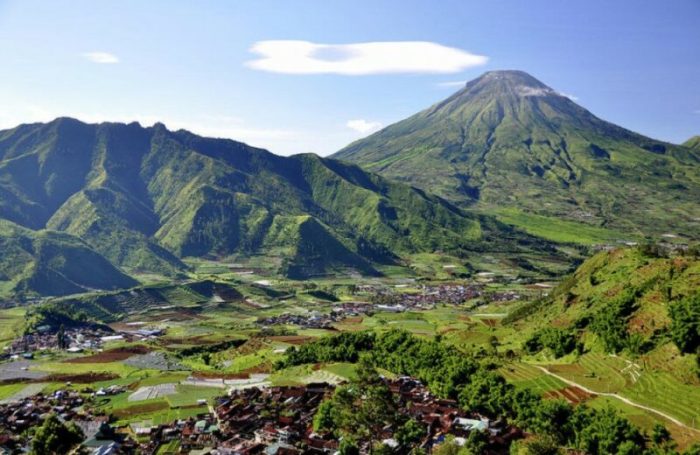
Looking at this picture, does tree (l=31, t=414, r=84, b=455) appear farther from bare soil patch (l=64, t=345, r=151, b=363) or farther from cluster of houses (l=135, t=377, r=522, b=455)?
bare soil patch (l=64, t=345, r=151, b=363)

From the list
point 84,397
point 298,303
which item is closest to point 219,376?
point 84,397

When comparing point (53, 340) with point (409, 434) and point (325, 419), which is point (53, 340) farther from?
point (409, 434)

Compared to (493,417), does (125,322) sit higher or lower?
lower

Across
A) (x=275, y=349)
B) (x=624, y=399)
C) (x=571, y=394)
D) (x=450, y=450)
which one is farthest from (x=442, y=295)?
(x=450, y=450)

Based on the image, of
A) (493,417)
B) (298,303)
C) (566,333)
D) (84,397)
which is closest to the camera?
(493,417)

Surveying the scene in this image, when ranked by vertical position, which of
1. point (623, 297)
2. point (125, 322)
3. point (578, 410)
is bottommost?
point (125, 322)

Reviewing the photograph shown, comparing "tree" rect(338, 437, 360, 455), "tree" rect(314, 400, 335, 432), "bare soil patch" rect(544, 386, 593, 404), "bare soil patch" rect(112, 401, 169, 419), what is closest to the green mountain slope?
"bare soil patch" rect(112, 401, 169, 419)

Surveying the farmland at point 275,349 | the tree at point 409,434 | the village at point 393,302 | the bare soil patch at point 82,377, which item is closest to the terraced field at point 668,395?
the farmland at point 275,349

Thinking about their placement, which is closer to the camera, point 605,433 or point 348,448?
point 348,448

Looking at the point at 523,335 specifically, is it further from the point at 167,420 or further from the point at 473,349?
the point at 167,420
